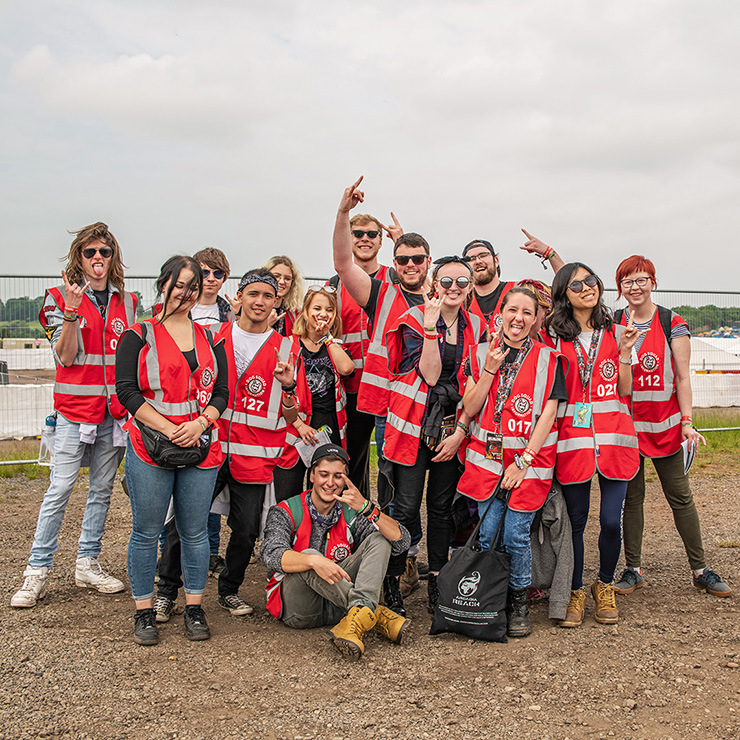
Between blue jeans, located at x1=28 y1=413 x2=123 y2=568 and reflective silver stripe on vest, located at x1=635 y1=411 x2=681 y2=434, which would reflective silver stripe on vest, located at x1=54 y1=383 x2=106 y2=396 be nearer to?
blue jeans, located at x1=28 y1=413 x2=123 y2=568

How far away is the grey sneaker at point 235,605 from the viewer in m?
4.66

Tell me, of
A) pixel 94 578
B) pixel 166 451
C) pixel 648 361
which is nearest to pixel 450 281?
pixel 648 361

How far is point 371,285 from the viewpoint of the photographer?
16.1 feet

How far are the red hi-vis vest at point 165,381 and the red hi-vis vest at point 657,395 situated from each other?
2997mm

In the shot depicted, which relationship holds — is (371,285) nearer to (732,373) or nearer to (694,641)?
(694,641)

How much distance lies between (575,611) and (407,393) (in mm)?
1751

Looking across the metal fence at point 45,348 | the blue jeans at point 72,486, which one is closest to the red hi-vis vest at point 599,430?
the blue jeans at point 72,486

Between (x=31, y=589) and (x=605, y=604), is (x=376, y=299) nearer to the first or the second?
(x=605, y=604)

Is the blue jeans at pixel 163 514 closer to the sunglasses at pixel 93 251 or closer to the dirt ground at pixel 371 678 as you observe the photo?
the dirt ground at pixel 371 678

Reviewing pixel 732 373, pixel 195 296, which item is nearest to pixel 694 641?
pixel 195 296

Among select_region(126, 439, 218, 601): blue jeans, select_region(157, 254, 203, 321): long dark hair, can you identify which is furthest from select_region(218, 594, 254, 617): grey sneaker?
select_region(157, 254, 203, 321): long dark hair

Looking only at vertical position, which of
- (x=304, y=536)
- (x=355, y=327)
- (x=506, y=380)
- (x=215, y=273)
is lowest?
(x=304, y=536)

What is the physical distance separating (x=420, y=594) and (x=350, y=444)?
4.01ft

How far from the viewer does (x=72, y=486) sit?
4906 millimetres
